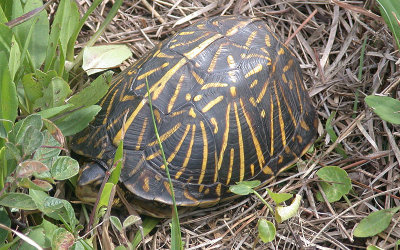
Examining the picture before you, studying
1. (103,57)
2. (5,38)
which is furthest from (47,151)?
(103,57)

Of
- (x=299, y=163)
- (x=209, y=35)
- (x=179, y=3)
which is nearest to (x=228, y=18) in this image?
(x=209, y=35)

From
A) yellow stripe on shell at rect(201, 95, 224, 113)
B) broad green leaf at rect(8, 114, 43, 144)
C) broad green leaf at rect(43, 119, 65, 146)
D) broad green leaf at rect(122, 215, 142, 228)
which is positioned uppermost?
broad green leaf at rect(8, 114, 43, 144)

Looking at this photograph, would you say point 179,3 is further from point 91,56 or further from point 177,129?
point 177,129

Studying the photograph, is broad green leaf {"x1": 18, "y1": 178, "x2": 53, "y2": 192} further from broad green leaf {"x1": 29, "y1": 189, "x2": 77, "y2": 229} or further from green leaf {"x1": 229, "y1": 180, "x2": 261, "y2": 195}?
green leaf {"x1": 229, "y1": 180, "x2": 261, "y2": 195}

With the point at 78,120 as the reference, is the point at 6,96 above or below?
above

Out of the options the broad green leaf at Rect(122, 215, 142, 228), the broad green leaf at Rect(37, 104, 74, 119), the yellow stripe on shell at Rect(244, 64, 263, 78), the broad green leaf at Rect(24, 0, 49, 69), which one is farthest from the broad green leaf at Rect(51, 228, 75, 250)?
the yellow stripe on shell at Rect(244, 64, 263, 78)

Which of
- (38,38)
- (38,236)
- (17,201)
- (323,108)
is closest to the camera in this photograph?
(17,201)

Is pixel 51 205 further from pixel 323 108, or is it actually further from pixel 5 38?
pixel 323 108
